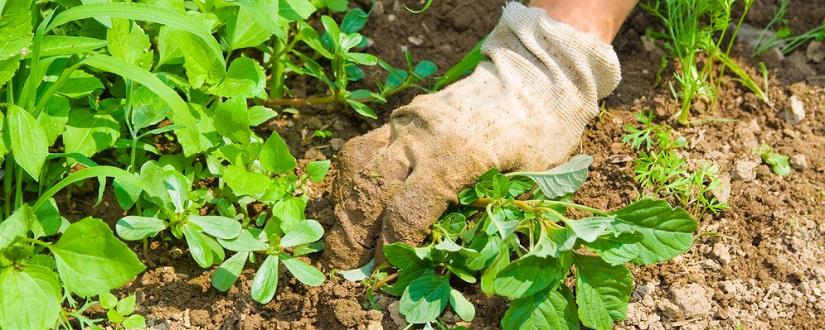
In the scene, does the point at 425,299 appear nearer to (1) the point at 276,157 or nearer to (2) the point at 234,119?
(1) the point at 276,157

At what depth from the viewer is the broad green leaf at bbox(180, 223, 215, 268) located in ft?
6.17

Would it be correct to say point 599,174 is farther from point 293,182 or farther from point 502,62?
point 293,182

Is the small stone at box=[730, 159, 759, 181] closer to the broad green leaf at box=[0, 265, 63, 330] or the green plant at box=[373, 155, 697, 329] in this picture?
the green plant at box=[373, 155, 697, 329]

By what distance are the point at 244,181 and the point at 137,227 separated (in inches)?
10.9

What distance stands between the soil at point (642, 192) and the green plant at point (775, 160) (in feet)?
0.07

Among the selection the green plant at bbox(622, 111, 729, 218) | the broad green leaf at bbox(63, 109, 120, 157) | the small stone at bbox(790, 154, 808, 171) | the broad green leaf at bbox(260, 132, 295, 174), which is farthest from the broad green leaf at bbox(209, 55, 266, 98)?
the small stone at bbox(790, 154, 808, 171)

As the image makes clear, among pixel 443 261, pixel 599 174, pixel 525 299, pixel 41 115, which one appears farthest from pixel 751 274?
pixel 41 115

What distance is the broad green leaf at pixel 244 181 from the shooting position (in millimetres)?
1997

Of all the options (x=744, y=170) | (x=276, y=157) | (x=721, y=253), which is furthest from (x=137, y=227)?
(x=744, y=170)

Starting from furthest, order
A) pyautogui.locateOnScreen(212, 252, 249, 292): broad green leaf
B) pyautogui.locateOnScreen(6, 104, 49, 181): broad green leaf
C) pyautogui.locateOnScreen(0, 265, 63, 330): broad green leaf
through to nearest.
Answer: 1. pyautogui.locateOnScreen(212, 252, 249, 292): broad green leaf
2. pyautogui.locateOnScreen(6, 104, 49, 181): broad green leaf
3. pyautogui.locateOnScreen(0, 265, 63, 330): broad green leaf

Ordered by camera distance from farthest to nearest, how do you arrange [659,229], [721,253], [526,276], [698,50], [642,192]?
1. [698,50]
2. [642,192]
3. [721,253]
4. [659,229]
5. [526,276]

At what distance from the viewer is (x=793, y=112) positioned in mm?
2529

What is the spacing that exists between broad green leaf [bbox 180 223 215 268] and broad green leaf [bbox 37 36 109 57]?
0.48 m

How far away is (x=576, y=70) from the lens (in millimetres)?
2176
